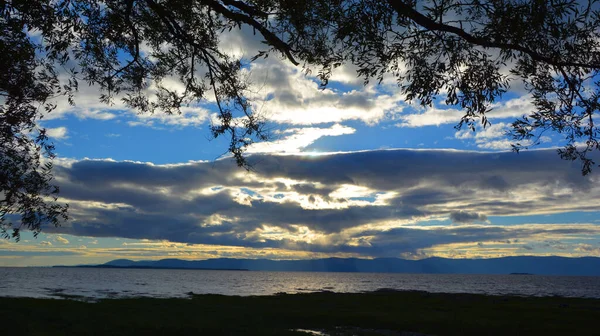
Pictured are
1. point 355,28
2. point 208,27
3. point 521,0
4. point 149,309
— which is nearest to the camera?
point 521,0

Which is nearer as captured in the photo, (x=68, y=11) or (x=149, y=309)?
(x=68, y=11)

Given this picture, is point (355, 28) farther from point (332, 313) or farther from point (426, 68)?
point (332, 313)

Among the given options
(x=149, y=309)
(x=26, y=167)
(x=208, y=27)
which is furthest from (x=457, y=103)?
(x=149, y=309)

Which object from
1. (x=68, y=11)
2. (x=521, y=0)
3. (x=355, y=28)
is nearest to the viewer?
(x=521, y=0)

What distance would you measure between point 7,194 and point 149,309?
1037 inches

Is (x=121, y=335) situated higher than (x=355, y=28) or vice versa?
(x=355, y=28)

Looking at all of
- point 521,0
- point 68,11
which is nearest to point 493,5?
point 521,0

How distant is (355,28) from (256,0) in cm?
380

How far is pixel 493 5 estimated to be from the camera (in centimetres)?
1162

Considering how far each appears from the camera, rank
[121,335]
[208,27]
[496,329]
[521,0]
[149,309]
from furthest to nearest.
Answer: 1. [149,309]
2. [496,329]
3. [121,335]
4. [208,27]
5. [521,0]

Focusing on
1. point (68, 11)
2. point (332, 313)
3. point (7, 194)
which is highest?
point (68, 11)

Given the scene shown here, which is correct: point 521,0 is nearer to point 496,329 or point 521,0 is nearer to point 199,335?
point 199,335

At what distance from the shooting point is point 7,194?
1650cm

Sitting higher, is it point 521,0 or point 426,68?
point 521,0
